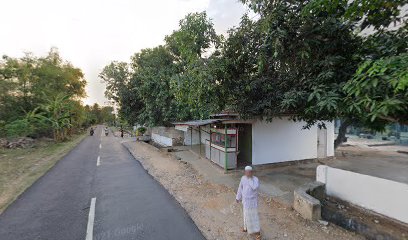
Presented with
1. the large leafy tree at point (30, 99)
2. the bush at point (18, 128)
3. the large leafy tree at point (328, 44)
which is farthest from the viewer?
the large leafy tree at point (30, 99)

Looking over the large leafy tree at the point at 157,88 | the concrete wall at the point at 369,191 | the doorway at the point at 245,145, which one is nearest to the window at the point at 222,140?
the doorway at the point at 245,145

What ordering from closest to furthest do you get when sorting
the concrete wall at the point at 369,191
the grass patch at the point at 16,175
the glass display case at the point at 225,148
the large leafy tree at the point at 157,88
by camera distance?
the concrete wall at the point at 369,191
the grass patch at the point at 16,175
the glass display case at the point at 225,148
the large leafy tree at the point at 157,88

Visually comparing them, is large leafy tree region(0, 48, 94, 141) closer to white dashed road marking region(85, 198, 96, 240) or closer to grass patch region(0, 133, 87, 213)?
grass patch region(0, 133, 87, 213)

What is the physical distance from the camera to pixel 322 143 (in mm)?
14234

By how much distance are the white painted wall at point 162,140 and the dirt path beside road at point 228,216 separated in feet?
39.5

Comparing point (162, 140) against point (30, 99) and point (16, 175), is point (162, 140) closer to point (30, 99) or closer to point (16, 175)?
point (16, 175)

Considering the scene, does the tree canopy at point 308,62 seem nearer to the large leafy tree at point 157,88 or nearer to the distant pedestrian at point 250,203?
the distant pedestrian at point 250,203

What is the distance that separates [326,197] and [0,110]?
30.3 metres

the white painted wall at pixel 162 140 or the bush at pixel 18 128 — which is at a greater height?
the bush at pixel 18 128

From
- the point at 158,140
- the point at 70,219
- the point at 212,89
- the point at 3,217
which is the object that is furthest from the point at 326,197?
the point at 158,140

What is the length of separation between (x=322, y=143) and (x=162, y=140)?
15.9 m

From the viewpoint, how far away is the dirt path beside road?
5.14 m

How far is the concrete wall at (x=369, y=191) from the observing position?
5605 mm

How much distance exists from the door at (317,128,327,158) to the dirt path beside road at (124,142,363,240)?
8.82m
